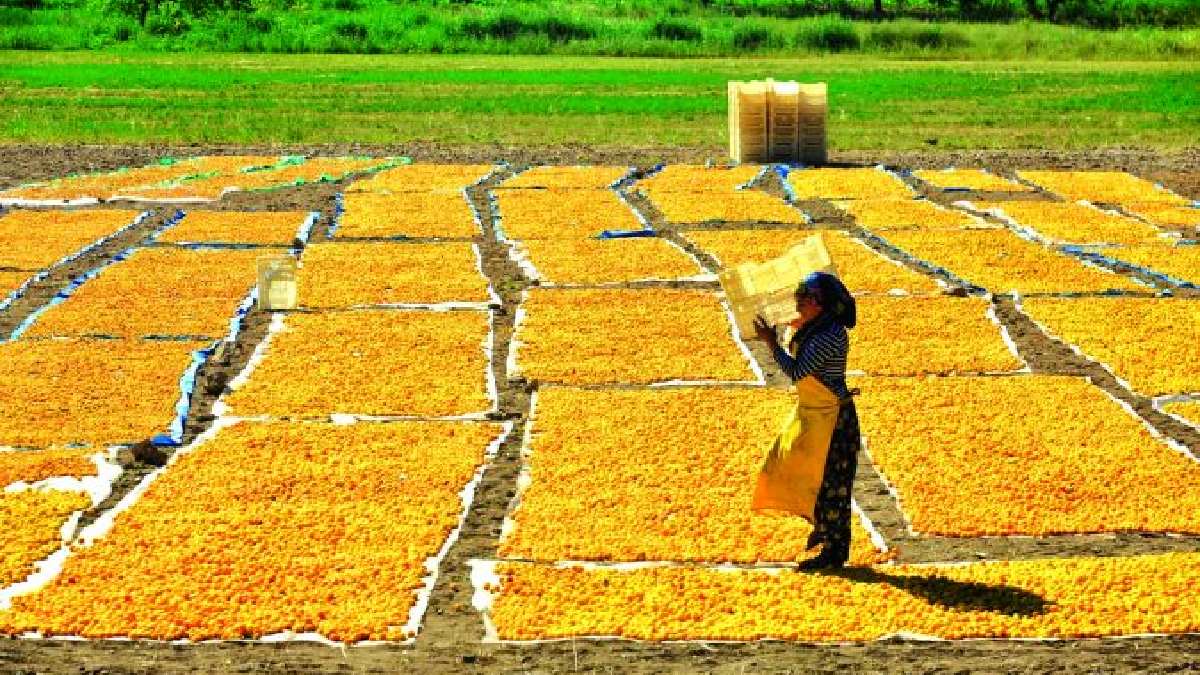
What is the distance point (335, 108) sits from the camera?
3053 cm

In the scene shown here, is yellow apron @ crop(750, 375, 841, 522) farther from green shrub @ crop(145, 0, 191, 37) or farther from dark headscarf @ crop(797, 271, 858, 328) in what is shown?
green shrub @ crop(145, 0, 191, 37)

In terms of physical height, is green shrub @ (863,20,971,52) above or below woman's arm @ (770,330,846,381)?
below

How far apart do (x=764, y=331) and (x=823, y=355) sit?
0.30 meters

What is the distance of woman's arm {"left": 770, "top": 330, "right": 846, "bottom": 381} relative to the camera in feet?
25.7

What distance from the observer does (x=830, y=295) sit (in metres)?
7.82

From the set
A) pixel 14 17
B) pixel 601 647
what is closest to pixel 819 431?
pixel 601 647

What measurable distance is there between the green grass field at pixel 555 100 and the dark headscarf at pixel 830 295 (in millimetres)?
17944

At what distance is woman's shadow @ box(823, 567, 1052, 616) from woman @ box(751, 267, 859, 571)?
7.0 inches

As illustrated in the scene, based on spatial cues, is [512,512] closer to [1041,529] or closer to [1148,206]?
[1041,529]

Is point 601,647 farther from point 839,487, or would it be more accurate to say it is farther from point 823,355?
point 823,355

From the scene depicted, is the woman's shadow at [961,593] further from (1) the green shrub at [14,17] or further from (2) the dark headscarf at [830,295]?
(1) the green shrub at [14,17]

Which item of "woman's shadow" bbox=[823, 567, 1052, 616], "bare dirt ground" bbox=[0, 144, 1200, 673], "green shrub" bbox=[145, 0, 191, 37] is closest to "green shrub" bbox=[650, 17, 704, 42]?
"green shrub" bbox=[145, 0, 191, 37]

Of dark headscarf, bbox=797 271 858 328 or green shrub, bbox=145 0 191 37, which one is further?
green shrub, bbox=145 0 191 37

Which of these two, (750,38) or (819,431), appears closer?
(819,431)
